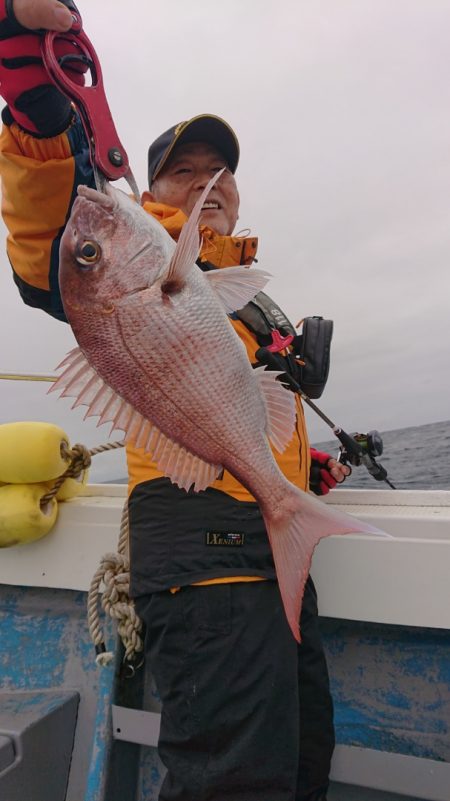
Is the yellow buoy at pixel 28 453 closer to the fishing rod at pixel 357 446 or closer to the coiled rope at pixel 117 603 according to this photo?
the fishing rod at pixel 357 446

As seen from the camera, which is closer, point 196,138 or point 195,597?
point 195,597

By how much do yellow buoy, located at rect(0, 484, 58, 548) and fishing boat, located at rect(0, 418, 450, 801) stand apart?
0.18 meters

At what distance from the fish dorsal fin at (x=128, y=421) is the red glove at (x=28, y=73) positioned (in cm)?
76

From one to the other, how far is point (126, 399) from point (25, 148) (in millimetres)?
916

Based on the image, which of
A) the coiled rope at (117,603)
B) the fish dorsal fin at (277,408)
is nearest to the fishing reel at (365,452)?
the fish dorsal fin at (277,408)

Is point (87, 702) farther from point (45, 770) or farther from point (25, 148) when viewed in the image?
point (25, 148)

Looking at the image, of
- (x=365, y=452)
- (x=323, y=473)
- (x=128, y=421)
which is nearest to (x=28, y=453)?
(x=128, y=421)

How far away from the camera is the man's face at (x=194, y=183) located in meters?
2.53

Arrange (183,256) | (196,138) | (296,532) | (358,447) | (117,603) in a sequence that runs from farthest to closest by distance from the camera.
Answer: (358,447) < (196,138) < (117,603) < (296,532) < (183,256)

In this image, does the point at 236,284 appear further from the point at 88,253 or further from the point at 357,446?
the point at 357,446

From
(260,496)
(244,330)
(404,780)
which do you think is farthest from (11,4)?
(404,780)

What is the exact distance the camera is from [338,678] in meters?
2.36

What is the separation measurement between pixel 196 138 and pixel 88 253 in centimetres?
139

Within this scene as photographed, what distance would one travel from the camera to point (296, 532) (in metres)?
1.50
